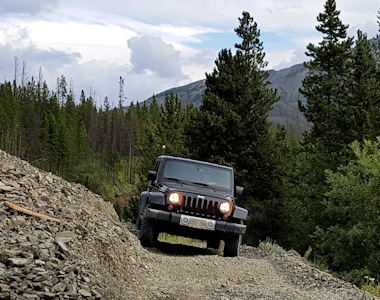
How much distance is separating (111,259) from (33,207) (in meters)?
1.64

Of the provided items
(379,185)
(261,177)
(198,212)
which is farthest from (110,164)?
(198,212)

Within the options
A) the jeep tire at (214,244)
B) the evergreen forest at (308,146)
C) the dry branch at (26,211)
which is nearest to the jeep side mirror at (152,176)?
the jeep tire at (214,244)

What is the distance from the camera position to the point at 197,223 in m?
10.4

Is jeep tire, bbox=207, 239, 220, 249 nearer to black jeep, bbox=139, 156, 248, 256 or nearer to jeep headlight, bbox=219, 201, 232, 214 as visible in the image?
black jeep, bbox=139, 156, 248, 256

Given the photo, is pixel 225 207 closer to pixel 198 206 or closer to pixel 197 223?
pixel 198 206

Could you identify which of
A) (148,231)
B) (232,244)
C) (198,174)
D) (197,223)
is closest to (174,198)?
(197,223)

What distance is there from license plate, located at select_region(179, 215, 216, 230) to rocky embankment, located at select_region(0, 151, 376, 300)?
0.67 meters

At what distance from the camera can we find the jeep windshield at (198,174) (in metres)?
11.8

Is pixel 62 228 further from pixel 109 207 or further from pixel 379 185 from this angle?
pixel 379 185

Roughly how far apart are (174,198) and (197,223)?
72cm

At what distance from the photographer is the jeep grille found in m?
10.6

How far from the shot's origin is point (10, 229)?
7.24 meters

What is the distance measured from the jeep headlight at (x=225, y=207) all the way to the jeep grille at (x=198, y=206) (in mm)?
131

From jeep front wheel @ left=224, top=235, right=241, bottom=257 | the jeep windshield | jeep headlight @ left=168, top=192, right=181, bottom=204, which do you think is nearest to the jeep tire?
the jeep windshield
